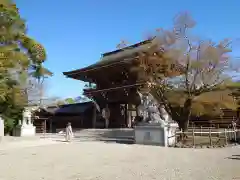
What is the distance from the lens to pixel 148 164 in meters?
7.84

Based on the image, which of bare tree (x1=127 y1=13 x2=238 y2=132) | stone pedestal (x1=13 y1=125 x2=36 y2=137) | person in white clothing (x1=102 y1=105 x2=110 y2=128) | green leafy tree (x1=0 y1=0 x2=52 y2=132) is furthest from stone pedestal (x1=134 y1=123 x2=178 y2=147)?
stone pedestal (x1=13 y1=125 x2=36 y2=137)

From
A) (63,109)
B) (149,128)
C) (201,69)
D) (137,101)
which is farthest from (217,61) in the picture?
(63,109)

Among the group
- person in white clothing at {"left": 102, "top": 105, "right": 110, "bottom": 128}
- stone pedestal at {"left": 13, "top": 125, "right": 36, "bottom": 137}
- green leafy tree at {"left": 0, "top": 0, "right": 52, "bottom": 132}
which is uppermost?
green leafy tree at {"left": 0, "top": 0, "right": 52, "bottom": 132}

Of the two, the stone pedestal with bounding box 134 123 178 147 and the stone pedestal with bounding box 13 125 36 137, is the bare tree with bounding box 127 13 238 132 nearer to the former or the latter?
the stone pedestal with bounding box 134 123 178 147

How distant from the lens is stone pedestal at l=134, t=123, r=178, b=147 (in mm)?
13484

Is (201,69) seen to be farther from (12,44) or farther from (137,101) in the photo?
(12,44)

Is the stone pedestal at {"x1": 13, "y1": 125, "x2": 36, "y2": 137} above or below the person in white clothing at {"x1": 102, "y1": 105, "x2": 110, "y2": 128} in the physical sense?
below

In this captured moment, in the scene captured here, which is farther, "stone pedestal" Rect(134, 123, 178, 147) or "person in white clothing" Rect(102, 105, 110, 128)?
"person in white clothing" Rect(102, 105, 110, 128)

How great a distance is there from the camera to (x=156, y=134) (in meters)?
13.8

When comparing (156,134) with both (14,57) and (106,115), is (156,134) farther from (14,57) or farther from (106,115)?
(106,115)

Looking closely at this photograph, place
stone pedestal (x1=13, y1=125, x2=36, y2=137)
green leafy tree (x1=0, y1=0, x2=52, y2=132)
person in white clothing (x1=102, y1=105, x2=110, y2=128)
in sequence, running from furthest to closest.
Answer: person in white clothing (x1=102, y1=105, x2=110, y2=128) < stone pedestal (x1=13, y1=125, x2=36, y2=137) < green leafy tree (x1=0, y1=0, x2=52, y2=132)

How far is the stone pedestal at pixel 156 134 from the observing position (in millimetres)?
13484

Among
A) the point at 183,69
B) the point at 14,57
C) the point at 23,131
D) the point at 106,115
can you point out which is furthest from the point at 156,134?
the point at 23,131

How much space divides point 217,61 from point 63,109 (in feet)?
79.1
